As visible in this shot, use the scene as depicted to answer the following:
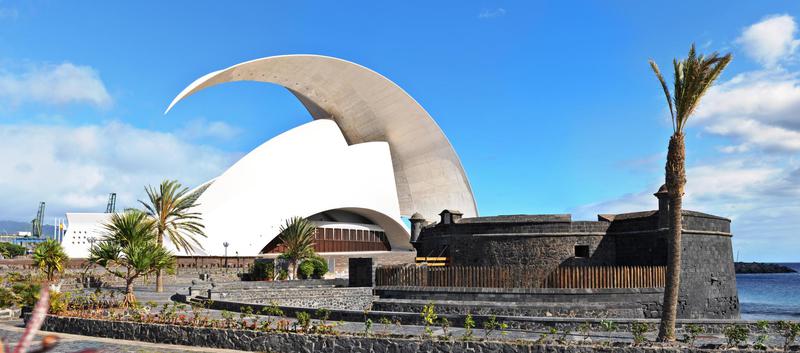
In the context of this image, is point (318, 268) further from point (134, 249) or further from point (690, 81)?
point (690, 81)

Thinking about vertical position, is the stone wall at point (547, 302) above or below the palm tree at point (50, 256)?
below

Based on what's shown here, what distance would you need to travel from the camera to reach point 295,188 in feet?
158

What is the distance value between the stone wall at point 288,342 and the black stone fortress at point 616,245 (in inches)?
582

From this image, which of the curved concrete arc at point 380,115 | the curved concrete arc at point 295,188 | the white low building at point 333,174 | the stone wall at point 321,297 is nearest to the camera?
the stone wall at point 321,297

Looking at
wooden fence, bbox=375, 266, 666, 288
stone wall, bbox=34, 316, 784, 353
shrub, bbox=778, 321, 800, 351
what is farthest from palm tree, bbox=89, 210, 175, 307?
shrub, bbox=778, 321, 800, 351

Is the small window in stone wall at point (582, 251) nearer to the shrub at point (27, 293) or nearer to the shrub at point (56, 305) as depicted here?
the shrub at point (56, 305)

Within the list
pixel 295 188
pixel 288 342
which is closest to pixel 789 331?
pixel 288 342

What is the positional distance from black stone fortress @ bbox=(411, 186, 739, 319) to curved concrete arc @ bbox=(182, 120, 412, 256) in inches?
765

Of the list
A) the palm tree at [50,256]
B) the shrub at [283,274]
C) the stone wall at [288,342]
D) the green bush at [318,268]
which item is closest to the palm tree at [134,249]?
the palm tree at [50,256]

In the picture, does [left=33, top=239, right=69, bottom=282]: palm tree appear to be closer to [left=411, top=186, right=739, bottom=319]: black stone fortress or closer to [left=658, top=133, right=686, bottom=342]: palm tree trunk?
[left=411, top=186, right=739, bottom=319]: black stone fortress

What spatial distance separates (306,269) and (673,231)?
23.8 m

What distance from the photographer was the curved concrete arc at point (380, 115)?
50.0 m

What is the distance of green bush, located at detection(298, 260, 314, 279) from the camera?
35.0 m

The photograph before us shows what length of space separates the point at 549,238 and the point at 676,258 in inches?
547
